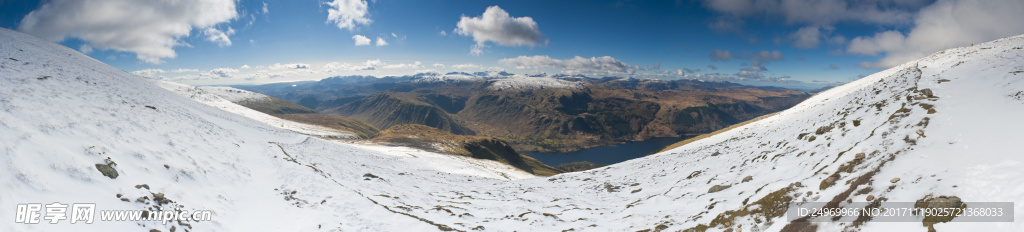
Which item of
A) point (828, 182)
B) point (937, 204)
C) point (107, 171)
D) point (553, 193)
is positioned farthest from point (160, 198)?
point (828, 182)

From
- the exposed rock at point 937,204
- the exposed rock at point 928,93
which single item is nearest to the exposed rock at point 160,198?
the exposed rock at point 937,204

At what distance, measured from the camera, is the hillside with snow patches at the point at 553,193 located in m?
9.35

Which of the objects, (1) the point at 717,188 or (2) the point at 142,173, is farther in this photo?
(1) the point at 717,188

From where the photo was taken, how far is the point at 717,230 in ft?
36.2

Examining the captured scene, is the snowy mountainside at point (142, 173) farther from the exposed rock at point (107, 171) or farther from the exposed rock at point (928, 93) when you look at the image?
the exposed rock at point (928, 93)

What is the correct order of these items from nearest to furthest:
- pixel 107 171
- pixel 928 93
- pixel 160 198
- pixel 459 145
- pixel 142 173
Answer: pixel 160 198 < pixel 107 171 < pixel 142 173 < pixel 928 93 < pixel 459 145

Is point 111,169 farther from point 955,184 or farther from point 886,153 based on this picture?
point 886,153

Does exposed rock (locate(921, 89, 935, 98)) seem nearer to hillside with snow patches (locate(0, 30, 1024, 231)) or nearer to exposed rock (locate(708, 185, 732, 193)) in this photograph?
hillside with snow patches (locate(0, 30, 1024, 231))

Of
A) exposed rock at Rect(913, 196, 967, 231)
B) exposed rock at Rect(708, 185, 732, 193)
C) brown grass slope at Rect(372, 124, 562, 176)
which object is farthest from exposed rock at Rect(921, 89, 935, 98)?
brown grass slope at Rect(372, 124, 562, 176)

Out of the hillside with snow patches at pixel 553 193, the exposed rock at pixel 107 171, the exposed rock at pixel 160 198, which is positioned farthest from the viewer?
the exposed rock at pixel 107 171

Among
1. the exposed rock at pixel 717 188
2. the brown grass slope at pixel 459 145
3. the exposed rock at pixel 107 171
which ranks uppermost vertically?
the exposed rock at pixel 107 171

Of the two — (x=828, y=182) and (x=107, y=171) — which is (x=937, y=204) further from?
(x=107, y=171)

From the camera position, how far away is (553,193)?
2481 cm

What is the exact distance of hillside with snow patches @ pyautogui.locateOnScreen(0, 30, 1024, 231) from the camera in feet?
30.7
